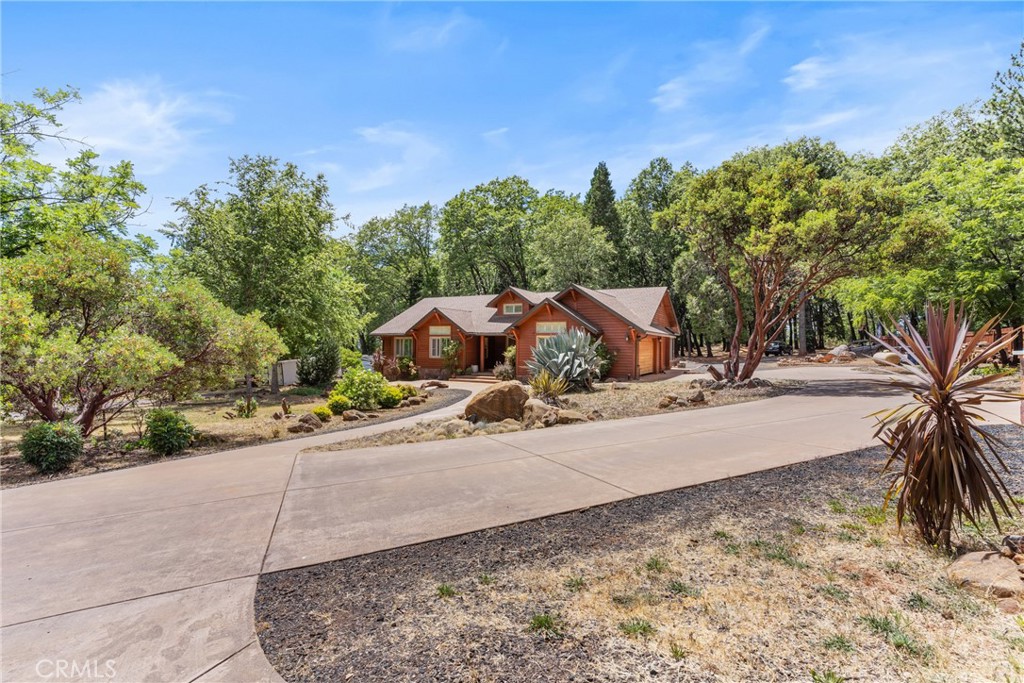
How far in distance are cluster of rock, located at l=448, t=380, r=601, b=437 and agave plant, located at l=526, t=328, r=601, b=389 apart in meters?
5.50

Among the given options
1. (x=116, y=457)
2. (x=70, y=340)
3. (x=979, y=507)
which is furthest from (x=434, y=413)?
(x=979, y=507)

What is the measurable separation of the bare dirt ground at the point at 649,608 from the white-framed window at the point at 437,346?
2320cm

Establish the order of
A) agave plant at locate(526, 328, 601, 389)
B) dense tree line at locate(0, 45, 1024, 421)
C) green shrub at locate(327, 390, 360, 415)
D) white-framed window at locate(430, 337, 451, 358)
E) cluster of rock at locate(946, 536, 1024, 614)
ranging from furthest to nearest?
1. white-framed window at locate(430, 337, 451, 358)
2. agave plant at locate(526, 328, 601, 389)
3. green shrub at locate(327, 390, 360, 415)
4. dense tree line at locate(0, 45, 1024, 421)
5. cluster of rock at locate(946, 536, 1024, 614)

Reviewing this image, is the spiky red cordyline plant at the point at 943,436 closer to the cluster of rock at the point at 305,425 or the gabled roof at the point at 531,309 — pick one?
the cluster of rock at the point at 305,425

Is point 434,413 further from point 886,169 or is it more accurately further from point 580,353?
point 886,169

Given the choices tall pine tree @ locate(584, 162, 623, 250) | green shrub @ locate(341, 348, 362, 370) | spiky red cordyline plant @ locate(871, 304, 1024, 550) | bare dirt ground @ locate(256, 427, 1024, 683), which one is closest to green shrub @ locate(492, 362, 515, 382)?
green shrub @ locate(341, 348, 362, 370)

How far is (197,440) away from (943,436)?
12155 mm

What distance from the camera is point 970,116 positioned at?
1200 inches

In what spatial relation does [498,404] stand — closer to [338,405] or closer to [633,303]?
[338,405]

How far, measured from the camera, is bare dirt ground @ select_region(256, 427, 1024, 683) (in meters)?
2.72

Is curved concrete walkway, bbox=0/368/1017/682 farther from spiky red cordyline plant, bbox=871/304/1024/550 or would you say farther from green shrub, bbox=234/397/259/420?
green shrub, bbox=234/397/259/420

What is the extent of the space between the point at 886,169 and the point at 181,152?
41124 mm

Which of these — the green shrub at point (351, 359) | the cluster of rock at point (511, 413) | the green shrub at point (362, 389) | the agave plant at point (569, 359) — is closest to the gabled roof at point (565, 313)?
the agave plant at point (569, 359)

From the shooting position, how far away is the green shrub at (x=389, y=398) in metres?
15.4
